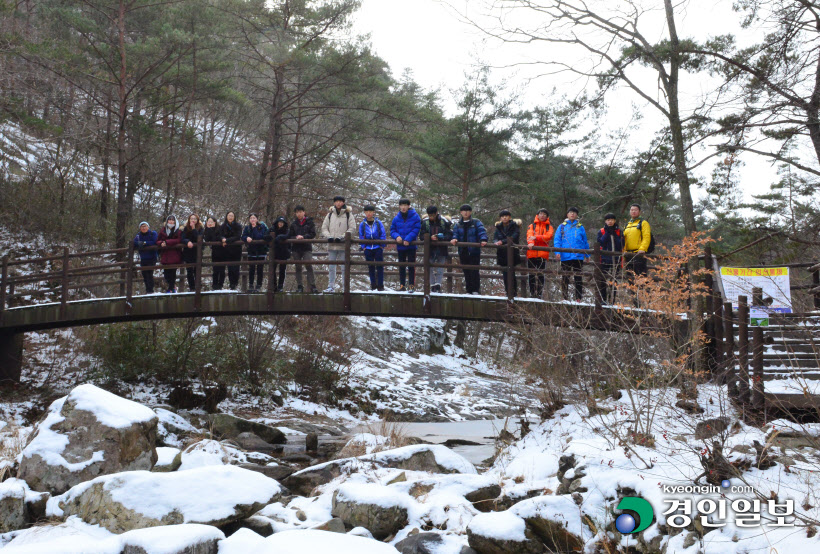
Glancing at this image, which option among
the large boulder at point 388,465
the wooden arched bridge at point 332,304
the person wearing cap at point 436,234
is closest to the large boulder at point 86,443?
the large boulder at point 388,465

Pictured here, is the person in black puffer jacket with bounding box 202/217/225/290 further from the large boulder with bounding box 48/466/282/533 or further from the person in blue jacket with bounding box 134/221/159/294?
the large boulder with bounding box 48/466/282/533

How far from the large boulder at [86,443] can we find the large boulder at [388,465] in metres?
1.89

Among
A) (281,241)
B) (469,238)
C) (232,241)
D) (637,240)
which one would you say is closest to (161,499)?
(281,241)

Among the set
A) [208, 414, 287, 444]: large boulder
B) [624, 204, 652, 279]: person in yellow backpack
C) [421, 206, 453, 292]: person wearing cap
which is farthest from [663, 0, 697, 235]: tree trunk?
[208, 414, 287, 444]: large boulder

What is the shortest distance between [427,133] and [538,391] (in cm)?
1323

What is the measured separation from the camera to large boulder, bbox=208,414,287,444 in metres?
Answer: 12.1

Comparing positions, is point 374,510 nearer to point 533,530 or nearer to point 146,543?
point 533,530

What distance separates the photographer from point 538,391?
35.0 feet

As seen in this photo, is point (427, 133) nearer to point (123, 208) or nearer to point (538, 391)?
point (123, 208)

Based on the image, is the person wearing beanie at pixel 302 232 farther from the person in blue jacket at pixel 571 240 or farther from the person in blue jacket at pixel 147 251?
the person in blue jacket at pixel 571 240

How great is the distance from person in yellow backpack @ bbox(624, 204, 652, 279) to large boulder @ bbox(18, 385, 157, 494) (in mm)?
7292

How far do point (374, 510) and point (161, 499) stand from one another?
7.23 ft

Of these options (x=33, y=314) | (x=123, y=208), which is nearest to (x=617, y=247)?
(x=33, y=314)

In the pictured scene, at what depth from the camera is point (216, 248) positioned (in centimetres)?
1295
